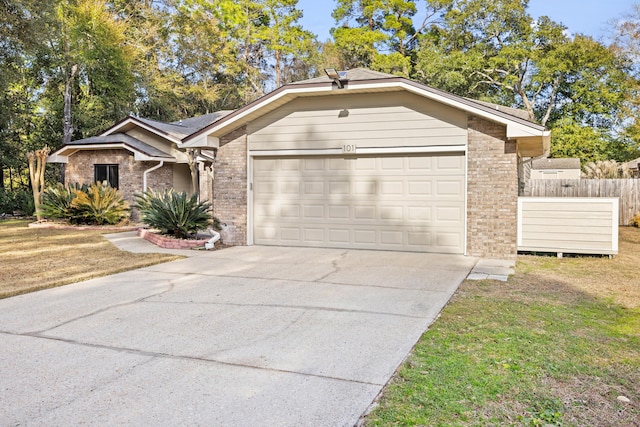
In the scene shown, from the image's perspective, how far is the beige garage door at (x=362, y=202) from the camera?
9.45m

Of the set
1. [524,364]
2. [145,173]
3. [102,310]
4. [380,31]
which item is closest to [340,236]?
[102,310]

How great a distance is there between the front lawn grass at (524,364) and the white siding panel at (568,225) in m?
3.33

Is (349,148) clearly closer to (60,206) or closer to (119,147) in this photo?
(60,206)

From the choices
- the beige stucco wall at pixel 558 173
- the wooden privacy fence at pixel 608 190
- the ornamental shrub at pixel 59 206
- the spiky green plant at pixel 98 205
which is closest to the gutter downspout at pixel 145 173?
the spiky green plant at pixel 98 205

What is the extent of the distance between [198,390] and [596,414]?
2459mm

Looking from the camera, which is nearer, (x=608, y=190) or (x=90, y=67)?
(x=608, y=190)

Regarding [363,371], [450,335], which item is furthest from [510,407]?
[450,335]

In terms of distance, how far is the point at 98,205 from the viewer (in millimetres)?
14656

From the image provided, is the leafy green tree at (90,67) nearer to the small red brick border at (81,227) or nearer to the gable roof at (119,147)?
the gable roof at (119,147)

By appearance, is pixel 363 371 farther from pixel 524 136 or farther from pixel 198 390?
pixel 524 136

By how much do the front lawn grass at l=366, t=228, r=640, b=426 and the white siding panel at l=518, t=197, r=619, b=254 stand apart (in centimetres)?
333

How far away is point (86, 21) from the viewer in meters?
22.9

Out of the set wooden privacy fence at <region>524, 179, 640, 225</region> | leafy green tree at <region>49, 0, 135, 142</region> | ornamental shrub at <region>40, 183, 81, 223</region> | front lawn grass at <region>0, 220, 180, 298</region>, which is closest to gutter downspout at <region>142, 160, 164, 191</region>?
ornamental shrub at <region>40, 183, 81, 223</region>

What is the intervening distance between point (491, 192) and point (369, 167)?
99.0 inches
